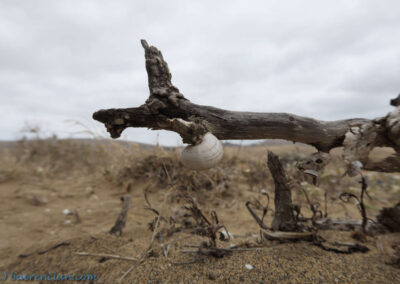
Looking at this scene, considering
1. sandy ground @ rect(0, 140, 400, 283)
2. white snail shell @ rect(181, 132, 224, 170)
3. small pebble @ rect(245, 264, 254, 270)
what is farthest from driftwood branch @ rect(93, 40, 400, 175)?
small pebble @ rect(245, 264, 254, 270)

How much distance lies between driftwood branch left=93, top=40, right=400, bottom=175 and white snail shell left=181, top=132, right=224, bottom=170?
0.15 feet

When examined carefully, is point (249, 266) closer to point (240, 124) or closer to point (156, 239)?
point (240, 124)

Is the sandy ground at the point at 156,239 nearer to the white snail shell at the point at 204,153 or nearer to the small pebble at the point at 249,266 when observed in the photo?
the small pebble at the point at 249,266

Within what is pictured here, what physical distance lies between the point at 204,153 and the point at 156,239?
159 cm

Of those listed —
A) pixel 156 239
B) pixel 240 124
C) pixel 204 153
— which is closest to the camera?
pixel 204 153

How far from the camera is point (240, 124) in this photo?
4.03ft

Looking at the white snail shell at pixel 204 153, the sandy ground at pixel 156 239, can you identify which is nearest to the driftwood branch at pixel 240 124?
the white snail shell at pixel 204 153

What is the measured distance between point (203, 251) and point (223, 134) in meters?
0.96

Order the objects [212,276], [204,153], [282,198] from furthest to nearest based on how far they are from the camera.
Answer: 1. [282,198]
2. [212,276]
3. [204,153]

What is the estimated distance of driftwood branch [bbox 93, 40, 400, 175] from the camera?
1.13 m

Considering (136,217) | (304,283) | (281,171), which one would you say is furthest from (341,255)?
(136,217)

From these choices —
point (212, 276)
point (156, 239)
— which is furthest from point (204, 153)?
point (156, 239)

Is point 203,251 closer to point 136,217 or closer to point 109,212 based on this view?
point 136,217

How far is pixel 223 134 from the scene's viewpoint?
4.05ft
